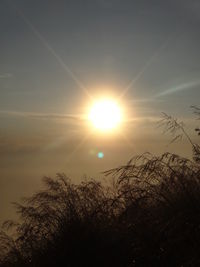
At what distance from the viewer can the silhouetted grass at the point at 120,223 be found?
7852mm

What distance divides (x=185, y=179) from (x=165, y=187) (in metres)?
0.38

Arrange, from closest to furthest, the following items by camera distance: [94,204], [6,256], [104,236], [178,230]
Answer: [178,230] < [104,236] < [94,204] < [6,256]

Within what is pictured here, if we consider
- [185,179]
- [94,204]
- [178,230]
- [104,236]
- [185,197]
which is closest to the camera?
[178,230]

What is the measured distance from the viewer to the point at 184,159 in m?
9.53

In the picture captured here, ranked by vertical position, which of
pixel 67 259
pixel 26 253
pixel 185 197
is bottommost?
pixel 185 197

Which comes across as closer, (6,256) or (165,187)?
(165,187)

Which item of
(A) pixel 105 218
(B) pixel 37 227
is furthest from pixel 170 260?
(B) pixel 37 227

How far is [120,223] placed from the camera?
9328 mm

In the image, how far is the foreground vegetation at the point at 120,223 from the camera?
309 inches

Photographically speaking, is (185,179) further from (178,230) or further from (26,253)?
(26,253)

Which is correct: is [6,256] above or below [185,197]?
above

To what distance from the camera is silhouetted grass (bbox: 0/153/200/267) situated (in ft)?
25.8

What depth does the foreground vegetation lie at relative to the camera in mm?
7855

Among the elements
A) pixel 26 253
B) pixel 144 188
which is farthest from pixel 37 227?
pixel 144 188
